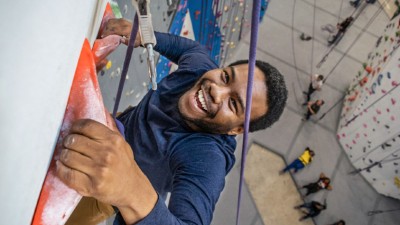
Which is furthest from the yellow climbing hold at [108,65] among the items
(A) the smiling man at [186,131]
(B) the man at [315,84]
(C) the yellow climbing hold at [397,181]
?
(C) the yellow climbing hold at [397,181]

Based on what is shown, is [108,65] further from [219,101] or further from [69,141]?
[69,141]

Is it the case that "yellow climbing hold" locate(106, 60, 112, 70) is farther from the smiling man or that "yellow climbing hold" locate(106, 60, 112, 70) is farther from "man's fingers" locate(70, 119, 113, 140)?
"man's fingers" locate(70, 119, 113, 140)

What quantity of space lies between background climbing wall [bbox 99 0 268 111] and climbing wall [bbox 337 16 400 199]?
1912mm

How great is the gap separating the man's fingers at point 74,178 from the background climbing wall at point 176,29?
69 cm

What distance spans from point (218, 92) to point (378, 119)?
13.0 ft

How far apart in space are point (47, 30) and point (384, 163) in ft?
17.1

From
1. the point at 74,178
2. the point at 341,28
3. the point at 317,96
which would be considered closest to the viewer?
the point at 74,178

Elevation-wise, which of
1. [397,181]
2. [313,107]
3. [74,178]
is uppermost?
[74,178]

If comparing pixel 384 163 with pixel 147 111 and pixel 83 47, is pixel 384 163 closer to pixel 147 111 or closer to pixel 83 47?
pixel 147 111

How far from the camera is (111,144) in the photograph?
2.24 ft

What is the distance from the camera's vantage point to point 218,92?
1.42 m

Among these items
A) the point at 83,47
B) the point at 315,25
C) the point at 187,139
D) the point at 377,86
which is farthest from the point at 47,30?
the point at 315,25

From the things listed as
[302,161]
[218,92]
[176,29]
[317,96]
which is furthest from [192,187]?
[317,96]

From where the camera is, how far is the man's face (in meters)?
1.41
